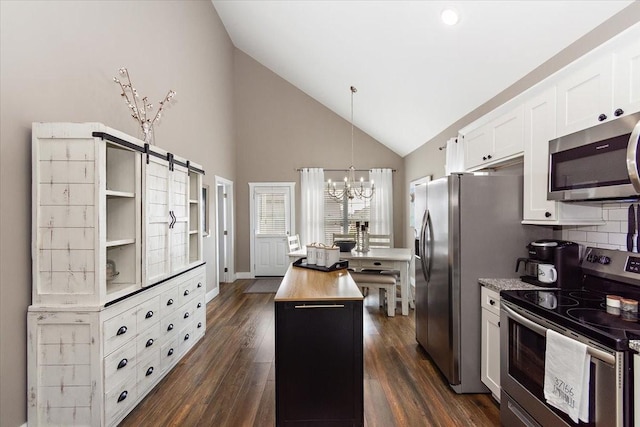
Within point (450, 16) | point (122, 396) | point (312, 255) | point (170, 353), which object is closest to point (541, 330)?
point (312, 255)

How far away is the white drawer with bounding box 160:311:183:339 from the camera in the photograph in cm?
273

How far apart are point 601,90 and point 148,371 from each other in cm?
355

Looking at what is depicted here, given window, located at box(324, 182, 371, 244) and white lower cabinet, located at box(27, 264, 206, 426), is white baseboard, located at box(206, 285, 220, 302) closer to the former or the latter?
window, located at box(324, 182, 371, 244)

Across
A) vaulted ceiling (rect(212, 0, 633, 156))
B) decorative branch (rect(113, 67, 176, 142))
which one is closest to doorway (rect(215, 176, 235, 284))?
vaulted ceiling (rect(212, 0, 633, 156))

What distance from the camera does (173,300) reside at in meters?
2.92

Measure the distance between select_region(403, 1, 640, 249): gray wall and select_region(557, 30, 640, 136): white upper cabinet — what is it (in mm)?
320

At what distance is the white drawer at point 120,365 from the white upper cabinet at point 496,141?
10.6 ft

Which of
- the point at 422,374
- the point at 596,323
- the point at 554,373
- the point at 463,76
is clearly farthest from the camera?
the point at 463,76

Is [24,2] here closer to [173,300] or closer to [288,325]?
[173,300]

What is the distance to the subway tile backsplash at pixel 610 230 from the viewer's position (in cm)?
188

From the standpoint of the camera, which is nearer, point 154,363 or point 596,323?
point 596,323

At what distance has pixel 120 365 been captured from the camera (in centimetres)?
214

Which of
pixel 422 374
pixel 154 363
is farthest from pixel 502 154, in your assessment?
pixel 154 363

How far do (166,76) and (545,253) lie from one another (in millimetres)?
4329
